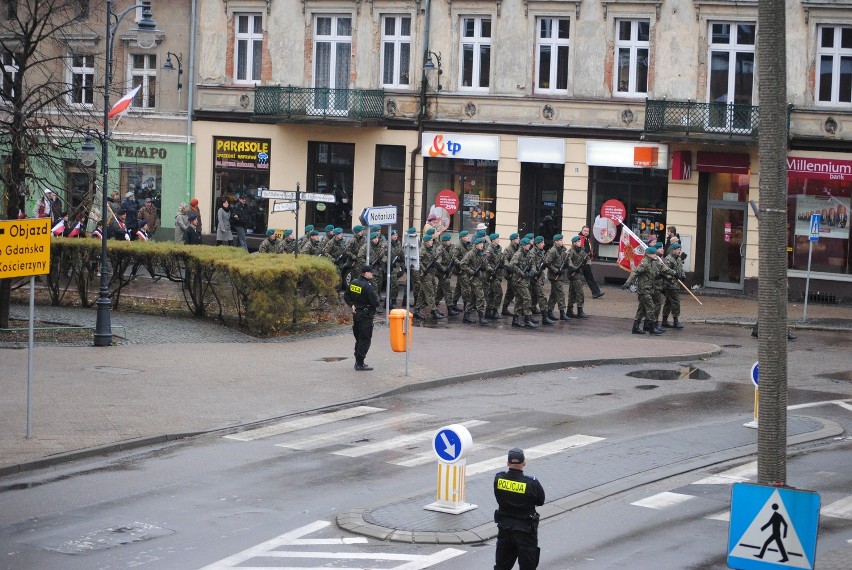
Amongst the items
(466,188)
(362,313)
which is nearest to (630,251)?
(466,188)

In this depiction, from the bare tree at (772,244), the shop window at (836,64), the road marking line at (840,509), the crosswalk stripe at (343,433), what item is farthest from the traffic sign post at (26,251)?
the shop window at (836,64)

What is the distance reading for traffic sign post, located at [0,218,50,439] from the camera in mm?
15609

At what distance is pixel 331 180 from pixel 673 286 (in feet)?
48.2

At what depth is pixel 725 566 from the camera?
36.7 feet

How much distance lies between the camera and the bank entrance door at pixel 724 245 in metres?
34.7

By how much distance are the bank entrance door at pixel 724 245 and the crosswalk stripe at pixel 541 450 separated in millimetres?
19247

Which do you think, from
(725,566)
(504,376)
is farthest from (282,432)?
(725,566)

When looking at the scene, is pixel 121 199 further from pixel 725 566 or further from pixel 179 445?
pixel 725 566

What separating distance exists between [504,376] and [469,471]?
6935 millimetres

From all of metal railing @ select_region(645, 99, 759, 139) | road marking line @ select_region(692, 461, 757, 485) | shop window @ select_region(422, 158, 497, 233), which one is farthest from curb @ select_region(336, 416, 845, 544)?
shop window @ select_region(422, 158, 497, 233)

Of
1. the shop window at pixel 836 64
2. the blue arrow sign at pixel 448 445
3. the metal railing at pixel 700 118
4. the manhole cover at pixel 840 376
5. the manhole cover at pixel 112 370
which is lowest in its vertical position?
the manhole cover at pixel 112 370

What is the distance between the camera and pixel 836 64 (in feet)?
109

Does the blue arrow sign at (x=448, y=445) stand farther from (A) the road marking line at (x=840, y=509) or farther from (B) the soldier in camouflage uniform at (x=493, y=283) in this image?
(B) the soldier in camouflage uniform at (x=493, y=283)

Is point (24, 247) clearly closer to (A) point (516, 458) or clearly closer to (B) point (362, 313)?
Answer: (B) point (362, 313)
